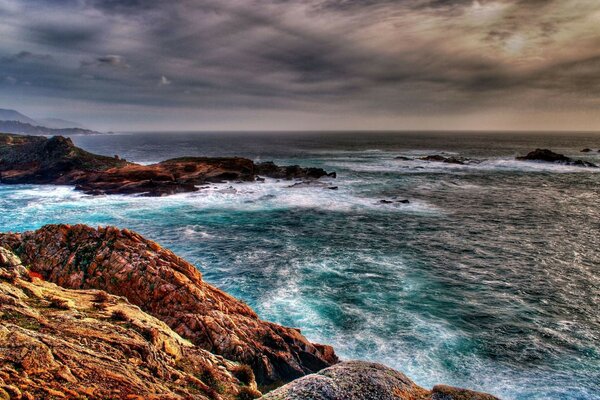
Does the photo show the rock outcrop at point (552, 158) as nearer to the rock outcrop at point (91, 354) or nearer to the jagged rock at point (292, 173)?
the jagged rock at point (292, 173)

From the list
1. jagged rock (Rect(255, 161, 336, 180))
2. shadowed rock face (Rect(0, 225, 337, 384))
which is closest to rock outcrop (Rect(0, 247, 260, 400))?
shadowed rock face (Rect(0, 225, 337, 384))

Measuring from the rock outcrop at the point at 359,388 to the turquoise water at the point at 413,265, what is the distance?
30.5ft

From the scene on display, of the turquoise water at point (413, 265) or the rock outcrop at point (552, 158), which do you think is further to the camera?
the rock outcrop at point (552, 158)

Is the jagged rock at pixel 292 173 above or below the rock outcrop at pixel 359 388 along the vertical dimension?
above

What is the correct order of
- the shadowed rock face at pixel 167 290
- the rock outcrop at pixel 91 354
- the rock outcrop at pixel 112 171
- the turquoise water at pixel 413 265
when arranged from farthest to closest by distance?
the rock outcrop at pixel 112 171 < the turquoise water at pixel 413 265 < the shadowed rock face at pixel 167 290 < the rock outcrop at pixel 91 354

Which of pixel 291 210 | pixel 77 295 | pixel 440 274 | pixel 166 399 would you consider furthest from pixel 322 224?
pixel 166 399

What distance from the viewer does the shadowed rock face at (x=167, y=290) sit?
1595 centimetres

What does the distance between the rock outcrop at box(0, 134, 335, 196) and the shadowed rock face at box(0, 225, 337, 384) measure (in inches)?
1772

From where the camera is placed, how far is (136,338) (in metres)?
11.8

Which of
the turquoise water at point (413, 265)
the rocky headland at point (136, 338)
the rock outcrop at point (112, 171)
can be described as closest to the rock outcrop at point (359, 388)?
the rocky headland at point (136, 338)

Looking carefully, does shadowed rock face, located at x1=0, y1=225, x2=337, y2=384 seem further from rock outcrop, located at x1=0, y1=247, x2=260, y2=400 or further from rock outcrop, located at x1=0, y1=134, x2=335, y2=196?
rock outcrop, located at x1=0, y1=134, x2=335, y2=196

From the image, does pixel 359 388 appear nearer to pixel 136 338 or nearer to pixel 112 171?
pixel 136 338

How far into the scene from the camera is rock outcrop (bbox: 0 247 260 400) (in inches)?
339

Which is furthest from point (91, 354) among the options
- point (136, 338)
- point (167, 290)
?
point (167, 290)
